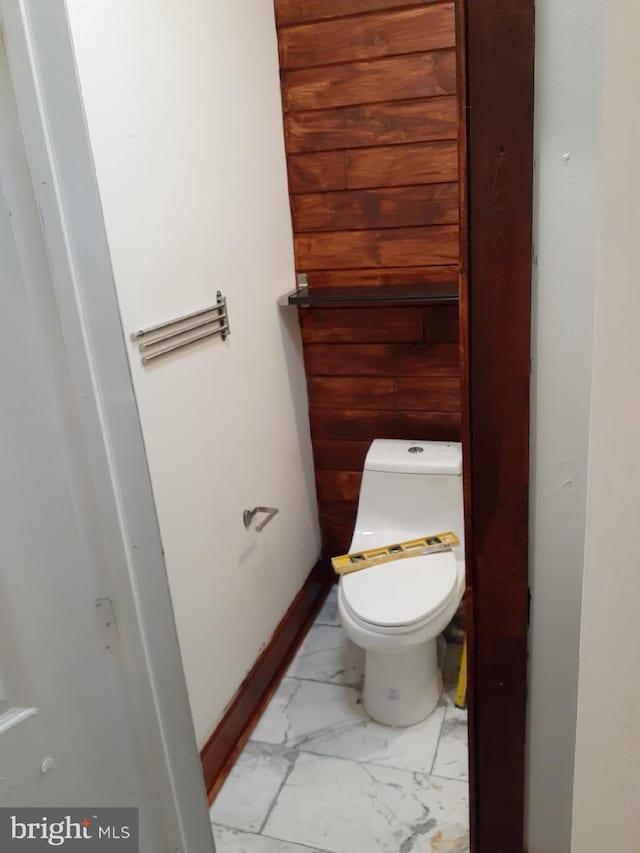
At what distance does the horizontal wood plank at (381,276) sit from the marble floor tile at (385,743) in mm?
1469

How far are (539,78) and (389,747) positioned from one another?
1.79 metres

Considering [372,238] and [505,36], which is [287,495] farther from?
[505,36]

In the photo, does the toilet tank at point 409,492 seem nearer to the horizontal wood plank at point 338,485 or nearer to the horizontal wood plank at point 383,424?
the horizontal wood plank at point 383,424

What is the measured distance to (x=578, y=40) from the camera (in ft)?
2.63

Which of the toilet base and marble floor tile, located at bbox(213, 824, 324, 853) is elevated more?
the toilet base

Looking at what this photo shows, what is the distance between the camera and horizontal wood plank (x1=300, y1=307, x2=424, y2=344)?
7.48ft

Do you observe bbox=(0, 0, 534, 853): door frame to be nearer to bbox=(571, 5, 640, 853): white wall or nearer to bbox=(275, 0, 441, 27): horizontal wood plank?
bbox=(571, 5, 640, 853): white wall

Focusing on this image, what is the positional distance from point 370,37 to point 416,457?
1.40 m

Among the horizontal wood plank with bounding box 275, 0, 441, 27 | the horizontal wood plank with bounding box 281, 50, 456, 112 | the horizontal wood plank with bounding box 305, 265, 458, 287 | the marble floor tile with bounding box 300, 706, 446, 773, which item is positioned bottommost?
the marble floor tile with bounding box 300, 706, 446, 773

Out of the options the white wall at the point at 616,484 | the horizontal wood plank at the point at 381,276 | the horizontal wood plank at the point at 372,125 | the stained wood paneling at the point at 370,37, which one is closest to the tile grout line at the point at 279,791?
the white wall at the point at 616,484

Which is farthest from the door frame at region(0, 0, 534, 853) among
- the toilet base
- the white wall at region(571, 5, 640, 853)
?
the toilet base

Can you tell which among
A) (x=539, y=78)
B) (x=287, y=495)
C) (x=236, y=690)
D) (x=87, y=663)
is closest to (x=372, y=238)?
(x=287, y=495)

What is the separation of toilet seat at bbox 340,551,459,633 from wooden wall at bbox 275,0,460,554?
0.57 metres

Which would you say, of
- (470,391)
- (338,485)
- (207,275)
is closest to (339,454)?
(338,485)
